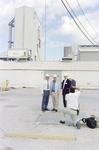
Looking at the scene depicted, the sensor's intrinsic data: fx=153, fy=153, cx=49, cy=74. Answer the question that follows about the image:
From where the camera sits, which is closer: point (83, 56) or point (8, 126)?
point (8, 126)

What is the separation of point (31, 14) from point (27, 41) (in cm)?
831

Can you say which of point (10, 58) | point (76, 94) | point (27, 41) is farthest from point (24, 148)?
point (27, 41)

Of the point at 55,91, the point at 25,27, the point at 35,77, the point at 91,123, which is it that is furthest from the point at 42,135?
the point at 25,27

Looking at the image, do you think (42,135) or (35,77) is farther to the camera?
(35,77)

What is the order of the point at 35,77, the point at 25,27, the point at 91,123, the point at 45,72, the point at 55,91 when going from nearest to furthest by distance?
the point at 91,123 < the point at 55,91 < the point at 45,72 < the point at 35,77 < the point at 25,27

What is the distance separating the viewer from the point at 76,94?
17.6 ft

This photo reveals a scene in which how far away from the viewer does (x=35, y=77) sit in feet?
91.9

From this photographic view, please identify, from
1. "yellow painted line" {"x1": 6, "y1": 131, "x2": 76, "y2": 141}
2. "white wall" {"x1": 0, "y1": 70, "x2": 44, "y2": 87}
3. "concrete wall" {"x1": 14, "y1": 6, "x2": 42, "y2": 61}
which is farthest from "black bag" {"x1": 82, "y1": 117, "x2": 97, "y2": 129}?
"concrete wall" {"x1": 14, "y1": 6, "x2": 42, "y2": 61}

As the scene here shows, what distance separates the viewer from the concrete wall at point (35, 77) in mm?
26719

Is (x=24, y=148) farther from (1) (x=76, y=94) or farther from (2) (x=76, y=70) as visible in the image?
(2) (x=76, y=70)

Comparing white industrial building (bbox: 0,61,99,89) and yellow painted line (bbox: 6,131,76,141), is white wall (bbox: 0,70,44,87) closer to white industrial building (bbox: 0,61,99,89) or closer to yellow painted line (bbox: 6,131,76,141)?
white industrial building (bbox: 0,61,99,89)

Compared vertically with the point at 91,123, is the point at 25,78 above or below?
above

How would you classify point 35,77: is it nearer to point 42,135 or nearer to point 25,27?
point 42,135

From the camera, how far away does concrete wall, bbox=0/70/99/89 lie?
26719mm
